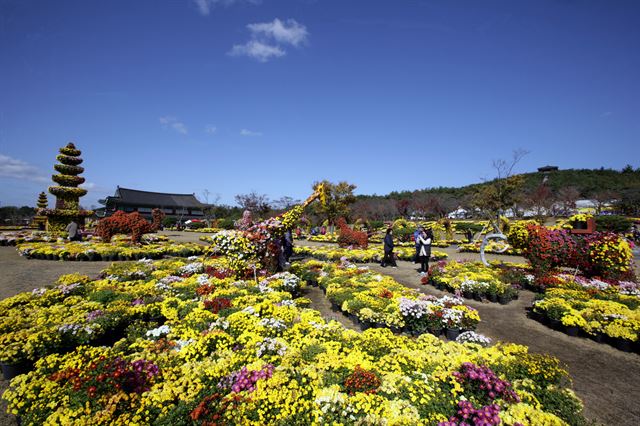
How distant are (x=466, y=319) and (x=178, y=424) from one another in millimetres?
6319

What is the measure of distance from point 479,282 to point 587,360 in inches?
166

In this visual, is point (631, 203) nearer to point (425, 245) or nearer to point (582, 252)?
point (582, 252)

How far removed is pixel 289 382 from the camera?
4.14m

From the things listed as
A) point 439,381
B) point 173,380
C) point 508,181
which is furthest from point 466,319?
point 508,181

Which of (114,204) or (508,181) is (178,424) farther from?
(114,204)

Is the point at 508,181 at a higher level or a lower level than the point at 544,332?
higher

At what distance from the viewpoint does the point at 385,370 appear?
4590 millimetres

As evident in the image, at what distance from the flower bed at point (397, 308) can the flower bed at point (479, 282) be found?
6.23 feet

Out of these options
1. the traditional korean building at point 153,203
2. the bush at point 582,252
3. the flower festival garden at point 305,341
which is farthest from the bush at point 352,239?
the traditional korean building at point 153,203

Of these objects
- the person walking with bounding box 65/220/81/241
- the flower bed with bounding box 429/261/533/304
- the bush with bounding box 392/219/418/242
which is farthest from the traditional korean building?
the flower bed with bounding box 429/261/533/304

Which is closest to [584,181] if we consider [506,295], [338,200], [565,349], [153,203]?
[338,200]

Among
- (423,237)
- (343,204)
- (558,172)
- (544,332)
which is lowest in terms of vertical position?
(544,332)

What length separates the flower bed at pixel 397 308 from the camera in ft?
23.0

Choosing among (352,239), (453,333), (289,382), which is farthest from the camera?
(352,239)
